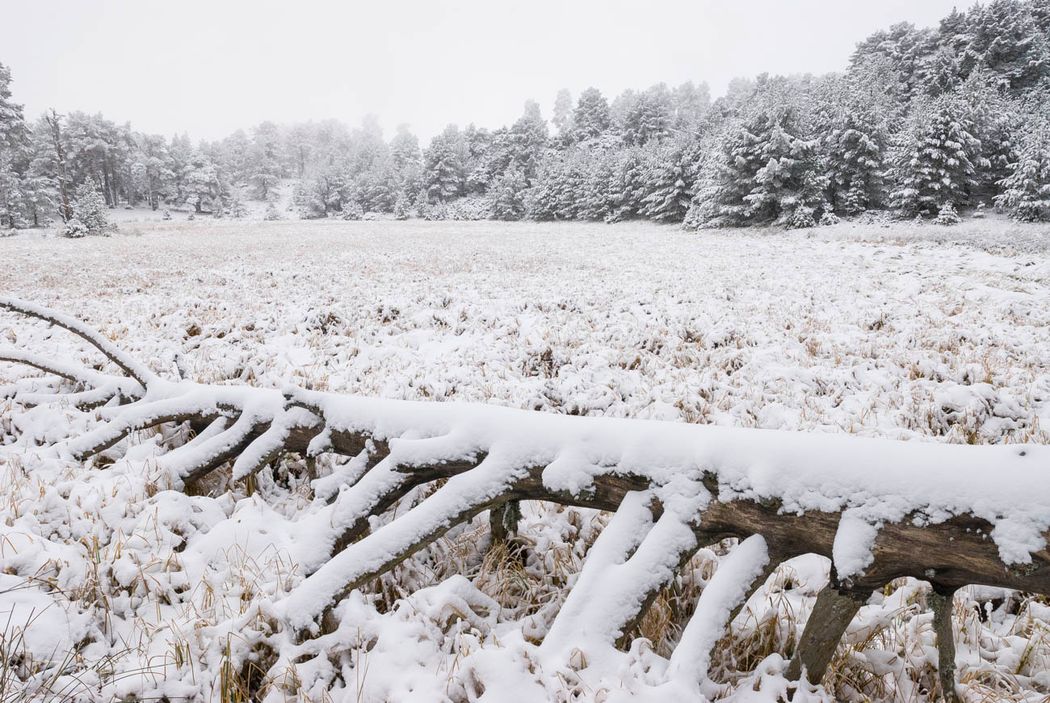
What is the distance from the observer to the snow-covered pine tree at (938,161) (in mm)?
22641

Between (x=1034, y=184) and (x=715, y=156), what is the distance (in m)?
14.3

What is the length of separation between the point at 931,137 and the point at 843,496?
99.0 ft

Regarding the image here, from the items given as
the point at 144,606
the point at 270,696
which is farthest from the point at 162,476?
the point at 270,696

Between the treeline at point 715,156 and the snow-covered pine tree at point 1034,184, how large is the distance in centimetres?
7

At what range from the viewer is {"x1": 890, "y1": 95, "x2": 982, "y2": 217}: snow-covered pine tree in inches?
891

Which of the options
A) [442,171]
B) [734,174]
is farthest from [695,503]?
[442,171]

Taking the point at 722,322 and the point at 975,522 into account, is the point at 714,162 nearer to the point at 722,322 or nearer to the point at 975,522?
the point at 722,322

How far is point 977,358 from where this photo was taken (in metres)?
5.41

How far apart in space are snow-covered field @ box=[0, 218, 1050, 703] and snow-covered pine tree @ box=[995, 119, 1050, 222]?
11.3 meters

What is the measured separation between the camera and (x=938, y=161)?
22.9 meters

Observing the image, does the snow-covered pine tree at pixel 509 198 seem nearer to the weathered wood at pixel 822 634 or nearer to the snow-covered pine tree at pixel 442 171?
the snow-covered pine tree at pixel 442 171

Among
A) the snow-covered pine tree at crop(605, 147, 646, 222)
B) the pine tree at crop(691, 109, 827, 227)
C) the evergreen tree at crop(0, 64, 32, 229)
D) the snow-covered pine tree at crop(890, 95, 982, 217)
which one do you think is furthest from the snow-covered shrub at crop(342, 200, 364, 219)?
the snow-covered pine tree at crop(890, 95, 982, 217)

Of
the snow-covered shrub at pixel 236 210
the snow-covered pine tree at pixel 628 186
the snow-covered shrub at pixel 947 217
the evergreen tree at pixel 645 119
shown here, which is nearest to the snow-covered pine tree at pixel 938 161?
the snow-covered shrub at pixel 947 217

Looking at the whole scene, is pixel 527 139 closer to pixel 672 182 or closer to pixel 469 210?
pixel 469 210
